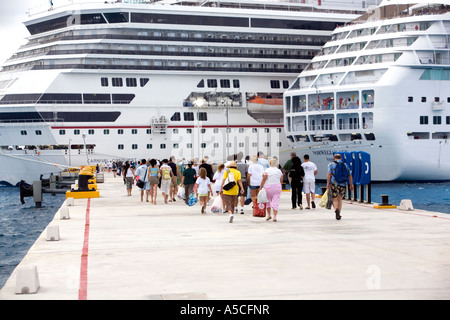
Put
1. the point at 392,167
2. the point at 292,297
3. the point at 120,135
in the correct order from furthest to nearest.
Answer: the point at 120,135 < the point at 392,167 < the point at 292,297

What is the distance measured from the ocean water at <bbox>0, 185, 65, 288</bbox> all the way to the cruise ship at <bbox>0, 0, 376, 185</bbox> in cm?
723

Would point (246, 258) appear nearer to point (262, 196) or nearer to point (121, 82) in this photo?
point (262, 196)

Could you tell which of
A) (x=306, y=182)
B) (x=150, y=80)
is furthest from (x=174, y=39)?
(x=306, y=182)

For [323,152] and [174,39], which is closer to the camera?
[323,152]

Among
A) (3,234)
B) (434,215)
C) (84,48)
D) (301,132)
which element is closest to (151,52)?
(84,48)

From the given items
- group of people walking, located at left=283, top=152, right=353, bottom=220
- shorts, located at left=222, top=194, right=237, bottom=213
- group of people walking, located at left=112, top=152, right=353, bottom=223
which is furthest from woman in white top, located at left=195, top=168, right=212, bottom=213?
group of people walking, located at left=283, top=152, right=353, bottom=220

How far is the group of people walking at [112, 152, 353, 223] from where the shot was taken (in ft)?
59.3

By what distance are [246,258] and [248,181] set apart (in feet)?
27.2

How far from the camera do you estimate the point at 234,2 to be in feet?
222

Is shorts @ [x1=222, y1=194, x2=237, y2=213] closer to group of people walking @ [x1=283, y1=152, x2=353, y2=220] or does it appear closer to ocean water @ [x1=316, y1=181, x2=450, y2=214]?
group of people walking @ [x1=283, y1=152, x2=353, y2=220]

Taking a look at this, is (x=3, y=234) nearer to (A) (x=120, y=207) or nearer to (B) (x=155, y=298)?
(A) (x=120, y=207)

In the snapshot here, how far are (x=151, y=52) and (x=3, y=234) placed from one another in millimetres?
36427

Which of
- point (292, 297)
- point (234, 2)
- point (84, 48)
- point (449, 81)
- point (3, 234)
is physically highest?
point (234, 2)

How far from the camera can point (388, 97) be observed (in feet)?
156
